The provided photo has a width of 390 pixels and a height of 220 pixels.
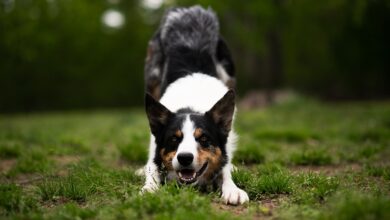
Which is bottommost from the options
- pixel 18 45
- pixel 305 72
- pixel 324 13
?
pixel 305 72

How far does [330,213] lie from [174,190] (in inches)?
59.4

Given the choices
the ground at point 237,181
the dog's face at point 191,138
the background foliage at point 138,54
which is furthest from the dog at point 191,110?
the background foliage at point 138,54

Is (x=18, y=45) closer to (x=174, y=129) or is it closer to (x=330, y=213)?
(x=174, y=129)

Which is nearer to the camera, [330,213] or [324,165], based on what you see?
[330,213]

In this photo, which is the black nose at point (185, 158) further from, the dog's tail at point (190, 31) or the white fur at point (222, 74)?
the white fur at point (222, 74)

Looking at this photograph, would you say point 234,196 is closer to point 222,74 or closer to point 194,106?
point 194,106

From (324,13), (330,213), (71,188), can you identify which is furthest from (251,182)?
(324,13)

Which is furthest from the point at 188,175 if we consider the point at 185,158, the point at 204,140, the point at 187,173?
the point at 204,140

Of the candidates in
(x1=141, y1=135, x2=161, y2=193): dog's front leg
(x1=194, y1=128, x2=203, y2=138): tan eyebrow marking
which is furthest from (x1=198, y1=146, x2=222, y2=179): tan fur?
(x1=141, y1=135, x2=161, y2=193): dog's front leg

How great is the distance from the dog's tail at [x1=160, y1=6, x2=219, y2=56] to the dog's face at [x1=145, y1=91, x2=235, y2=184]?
2.22 metres

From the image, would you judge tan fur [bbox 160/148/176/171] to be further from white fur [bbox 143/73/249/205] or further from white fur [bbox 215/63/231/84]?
Answer: white fur [bbox 215/63/231/84]

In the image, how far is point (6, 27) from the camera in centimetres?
1664

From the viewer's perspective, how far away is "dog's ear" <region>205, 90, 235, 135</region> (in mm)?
5629

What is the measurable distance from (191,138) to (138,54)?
74.1 feet
